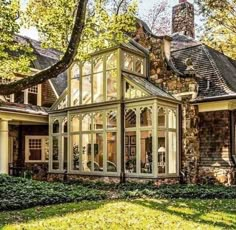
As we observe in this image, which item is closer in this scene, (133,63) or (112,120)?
(112,120)

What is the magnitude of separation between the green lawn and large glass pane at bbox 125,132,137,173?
14.5ft

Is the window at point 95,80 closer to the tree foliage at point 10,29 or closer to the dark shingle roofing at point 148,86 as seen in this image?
the dark shingle roofing at point 148,86

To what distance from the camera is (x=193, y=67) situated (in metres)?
15.2

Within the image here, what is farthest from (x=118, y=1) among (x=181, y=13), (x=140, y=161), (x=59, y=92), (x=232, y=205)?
(x=232, y=205)

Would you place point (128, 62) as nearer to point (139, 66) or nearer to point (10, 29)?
point (139, 66)

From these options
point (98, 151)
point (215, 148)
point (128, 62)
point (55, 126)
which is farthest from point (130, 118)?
point (55, 126)

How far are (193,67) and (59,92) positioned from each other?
6914 mm

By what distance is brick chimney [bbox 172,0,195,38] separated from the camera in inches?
768

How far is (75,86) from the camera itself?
15.7 metres

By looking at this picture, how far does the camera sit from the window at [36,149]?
1816 cm

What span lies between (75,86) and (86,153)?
2.99 m

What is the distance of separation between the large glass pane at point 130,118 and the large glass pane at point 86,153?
1814mm

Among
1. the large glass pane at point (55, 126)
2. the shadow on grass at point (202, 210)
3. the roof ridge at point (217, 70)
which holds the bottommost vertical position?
the shadow on grass at point (202, 210)

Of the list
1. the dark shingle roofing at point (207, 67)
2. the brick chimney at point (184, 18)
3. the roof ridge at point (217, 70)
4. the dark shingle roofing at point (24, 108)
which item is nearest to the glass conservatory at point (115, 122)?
the dark shingle roofing at point (24, 108)
